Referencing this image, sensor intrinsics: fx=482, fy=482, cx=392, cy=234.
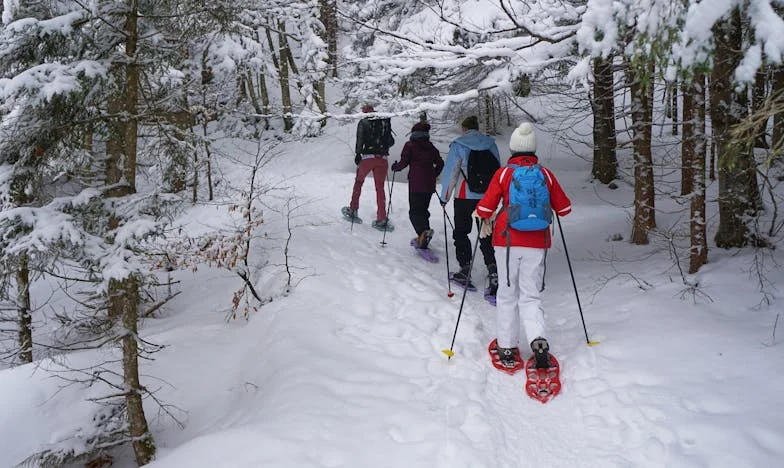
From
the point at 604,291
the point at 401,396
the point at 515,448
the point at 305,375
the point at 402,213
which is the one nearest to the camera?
the point at 515,448

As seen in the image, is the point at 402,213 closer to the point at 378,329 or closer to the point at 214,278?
the point at 214,278

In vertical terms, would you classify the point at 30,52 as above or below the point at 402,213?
above

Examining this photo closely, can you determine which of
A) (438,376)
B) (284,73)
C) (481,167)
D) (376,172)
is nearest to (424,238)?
(376,172)

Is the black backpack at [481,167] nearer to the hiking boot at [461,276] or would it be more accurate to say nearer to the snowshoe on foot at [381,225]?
the hiking boot at [461,276]

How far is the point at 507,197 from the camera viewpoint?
4.56 meters

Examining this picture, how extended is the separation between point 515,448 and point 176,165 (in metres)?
4.23

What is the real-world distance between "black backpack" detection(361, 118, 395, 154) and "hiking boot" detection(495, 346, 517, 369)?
5058 millimetres

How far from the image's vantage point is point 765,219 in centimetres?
638

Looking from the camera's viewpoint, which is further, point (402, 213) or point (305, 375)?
point (402, 213)

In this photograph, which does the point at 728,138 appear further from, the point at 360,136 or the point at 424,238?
the point at 360,136

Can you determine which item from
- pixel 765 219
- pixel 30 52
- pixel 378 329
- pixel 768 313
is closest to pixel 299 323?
pixel 378 329

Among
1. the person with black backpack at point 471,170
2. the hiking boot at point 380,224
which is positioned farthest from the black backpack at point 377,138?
the person with black backpack at point 471,170

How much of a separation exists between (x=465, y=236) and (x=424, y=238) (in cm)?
134

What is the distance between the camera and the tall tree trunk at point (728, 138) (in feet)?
16.5
